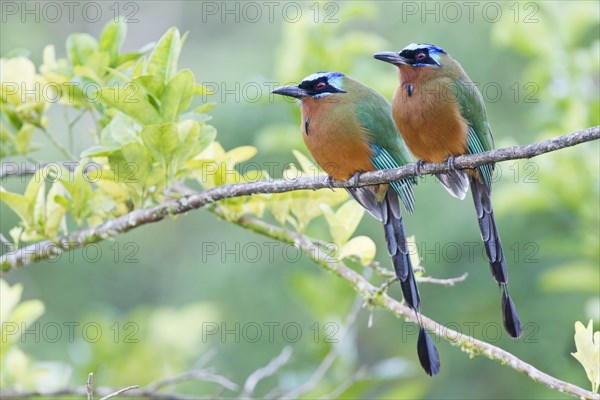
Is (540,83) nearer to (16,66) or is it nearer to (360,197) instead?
(360,197)

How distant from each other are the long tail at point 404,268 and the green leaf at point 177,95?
2.47 ft

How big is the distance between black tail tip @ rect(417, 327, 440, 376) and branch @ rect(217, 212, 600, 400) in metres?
0.04

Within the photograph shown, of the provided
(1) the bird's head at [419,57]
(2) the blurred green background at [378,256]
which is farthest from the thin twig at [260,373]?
(1) the bird's head at [419,57]

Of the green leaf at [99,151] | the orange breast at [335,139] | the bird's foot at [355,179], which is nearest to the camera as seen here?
the green leaf at [99,151]

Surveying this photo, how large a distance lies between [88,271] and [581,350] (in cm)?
472

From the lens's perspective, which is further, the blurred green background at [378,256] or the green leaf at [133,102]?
the blurred green background at [378,256]

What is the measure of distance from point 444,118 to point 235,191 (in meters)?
0.76

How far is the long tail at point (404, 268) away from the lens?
240cm

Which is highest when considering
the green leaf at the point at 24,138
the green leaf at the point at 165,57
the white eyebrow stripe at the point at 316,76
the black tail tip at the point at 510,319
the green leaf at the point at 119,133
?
the green leaf at the point at 165,57

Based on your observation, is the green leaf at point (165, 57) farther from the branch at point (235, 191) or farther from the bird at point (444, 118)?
the bird at point (444, 118)

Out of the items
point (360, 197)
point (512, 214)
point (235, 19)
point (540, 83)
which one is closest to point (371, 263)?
point (360, 197)

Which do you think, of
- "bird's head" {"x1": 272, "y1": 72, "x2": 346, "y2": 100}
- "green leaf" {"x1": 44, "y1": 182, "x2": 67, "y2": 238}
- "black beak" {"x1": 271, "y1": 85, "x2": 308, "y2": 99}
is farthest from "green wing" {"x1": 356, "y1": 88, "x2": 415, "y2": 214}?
"green leaf" {"x1": 44, "y1": 182, "x2": 67, "y2": 238}

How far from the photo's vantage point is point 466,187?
105 inches

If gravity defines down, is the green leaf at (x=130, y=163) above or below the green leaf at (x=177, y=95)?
below
